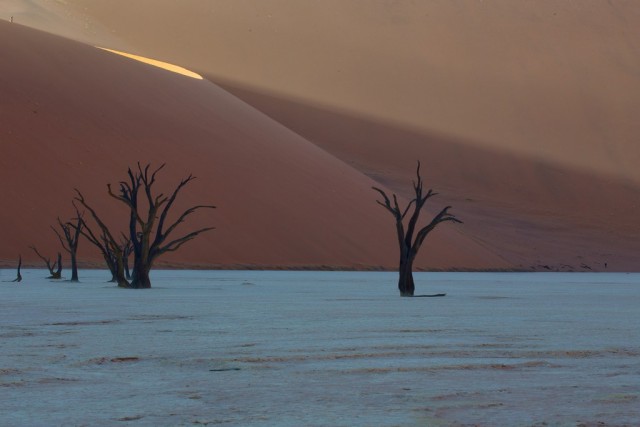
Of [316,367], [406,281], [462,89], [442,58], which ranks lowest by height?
[316,367]

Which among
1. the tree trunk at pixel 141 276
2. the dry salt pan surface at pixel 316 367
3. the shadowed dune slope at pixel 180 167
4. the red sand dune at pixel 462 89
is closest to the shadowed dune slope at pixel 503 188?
the red sand dune at pixel 462 89

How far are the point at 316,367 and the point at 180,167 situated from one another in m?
38.2

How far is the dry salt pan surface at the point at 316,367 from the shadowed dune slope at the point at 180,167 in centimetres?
2687

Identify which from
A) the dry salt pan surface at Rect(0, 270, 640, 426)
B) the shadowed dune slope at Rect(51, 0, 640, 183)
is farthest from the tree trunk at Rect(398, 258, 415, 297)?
the shadowed dune slope at Rect(51, 0, 640, 183)

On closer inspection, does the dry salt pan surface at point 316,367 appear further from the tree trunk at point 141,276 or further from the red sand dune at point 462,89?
the red sand dune at point 462,89

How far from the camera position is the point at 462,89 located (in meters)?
71.5

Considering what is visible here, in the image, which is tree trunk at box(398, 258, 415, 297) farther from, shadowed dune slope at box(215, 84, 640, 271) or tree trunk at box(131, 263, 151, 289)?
shadowed dune slope at box(215, 84, 640, 271)

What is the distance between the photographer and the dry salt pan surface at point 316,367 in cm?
515

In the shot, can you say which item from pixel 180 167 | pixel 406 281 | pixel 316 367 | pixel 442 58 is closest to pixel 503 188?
pixel 442 58

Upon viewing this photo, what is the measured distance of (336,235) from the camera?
44750 millimetres

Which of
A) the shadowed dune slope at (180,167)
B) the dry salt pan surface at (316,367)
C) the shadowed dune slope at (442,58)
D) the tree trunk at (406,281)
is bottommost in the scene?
the dry salt pan surface at (316,367)

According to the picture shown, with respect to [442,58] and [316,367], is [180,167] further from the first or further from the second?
[316,367]

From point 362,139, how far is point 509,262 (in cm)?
1721

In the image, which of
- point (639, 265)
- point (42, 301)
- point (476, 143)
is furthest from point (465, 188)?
point (42, 301)
